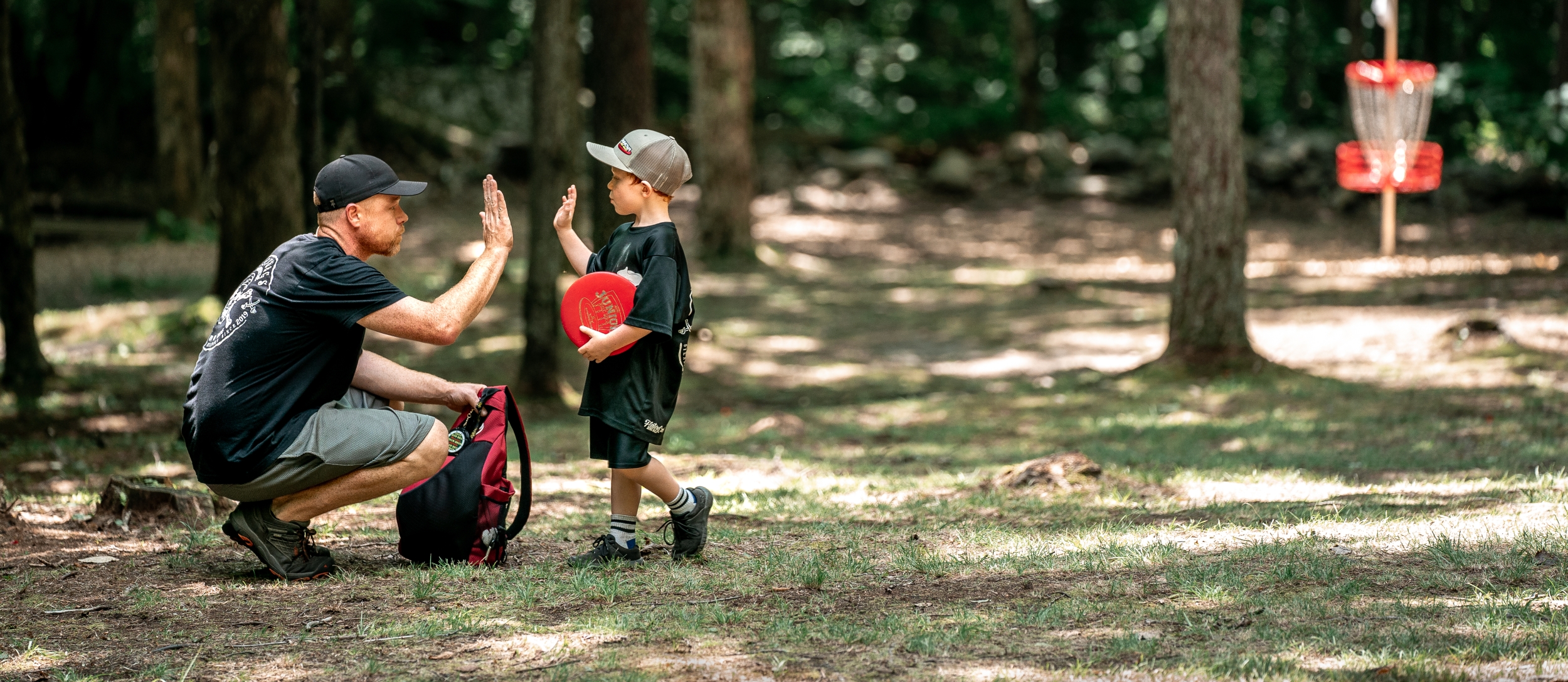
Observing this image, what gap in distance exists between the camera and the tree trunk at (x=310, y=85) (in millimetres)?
9516

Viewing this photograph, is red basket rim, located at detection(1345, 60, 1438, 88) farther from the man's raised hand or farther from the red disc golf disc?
the man's raised hand

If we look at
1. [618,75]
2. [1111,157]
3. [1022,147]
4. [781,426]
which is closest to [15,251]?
[781,426]

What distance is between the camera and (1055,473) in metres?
6.79

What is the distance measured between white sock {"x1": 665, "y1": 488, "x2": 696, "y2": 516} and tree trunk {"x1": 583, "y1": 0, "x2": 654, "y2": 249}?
26.6ft

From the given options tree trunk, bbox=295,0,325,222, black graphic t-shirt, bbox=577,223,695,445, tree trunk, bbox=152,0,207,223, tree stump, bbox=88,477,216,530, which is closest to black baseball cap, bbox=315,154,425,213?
black graphic t-shirt, bbox=577,223,695,445

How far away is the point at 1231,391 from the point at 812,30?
24809 millimetres

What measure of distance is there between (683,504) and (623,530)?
0.85ft

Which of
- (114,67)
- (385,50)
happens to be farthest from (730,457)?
(385,50)

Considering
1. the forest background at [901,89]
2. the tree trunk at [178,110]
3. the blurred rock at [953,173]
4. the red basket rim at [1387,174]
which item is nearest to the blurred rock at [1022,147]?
the forest background at [901,89]

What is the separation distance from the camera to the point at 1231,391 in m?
10.2

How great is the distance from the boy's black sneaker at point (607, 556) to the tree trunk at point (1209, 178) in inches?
271

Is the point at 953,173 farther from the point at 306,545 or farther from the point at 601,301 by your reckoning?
the point at 306,545

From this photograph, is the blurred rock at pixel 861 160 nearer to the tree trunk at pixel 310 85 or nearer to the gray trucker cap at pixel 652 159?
the tree trunk at pixel 310 85

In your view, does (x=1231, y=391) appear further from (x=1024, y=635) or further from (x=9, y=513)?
(x=9, y=513)
